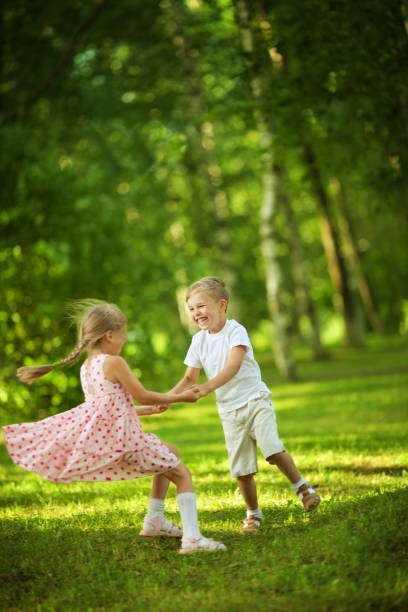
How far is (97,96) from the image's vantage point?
65.6ft

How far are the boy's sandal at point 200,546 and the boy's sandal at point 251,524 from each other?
40 cm

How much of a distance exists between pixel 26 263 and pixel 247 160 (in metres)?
21.7

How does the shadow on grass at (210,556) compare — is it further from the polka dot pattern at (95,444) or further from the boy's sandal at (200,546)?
the polka dot pattern at (95,444)

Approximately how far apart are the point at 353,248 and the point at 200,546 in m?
24.9

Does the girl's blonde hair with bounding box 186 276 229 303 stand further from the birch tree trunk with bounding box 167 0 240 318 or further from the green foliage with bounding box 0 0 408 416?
the birch tree trunk with bounding box 167 0 240 318

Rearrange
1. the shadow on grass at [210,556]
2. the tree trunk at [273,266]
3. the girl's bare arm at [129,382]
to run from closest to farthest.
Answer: the shadow on grass at [210,556] < the girl's bare arm at [129,382] < the tree trunk at [273,266]

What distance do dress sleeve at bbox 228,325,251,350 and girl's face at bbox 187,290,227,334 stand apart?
15 centimetres

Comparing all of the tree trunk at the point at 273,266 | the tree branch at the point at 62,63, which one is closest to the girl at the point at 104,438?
the tree branch at the point at 62,63

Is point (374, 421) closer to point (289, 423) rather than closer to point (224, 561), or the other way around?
point (289, 423)

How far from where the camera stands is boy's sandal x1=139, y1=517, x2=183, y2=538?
4789mm

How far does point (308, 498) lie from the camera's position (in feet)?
15.9

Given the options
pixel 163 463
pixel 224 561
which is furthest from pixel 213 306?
pixel 224 561

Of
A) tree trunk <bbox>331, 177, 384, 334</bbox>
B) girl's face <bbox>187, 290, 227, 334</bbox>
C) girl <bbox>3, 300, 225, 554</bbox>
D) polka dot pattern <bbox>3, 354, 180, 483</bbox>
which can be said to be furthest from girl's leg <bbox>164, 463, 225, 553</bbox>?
tree trunk <bbox>331, 177, 384, 334</bbox>

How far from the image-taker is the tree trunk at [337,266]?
2333cm
